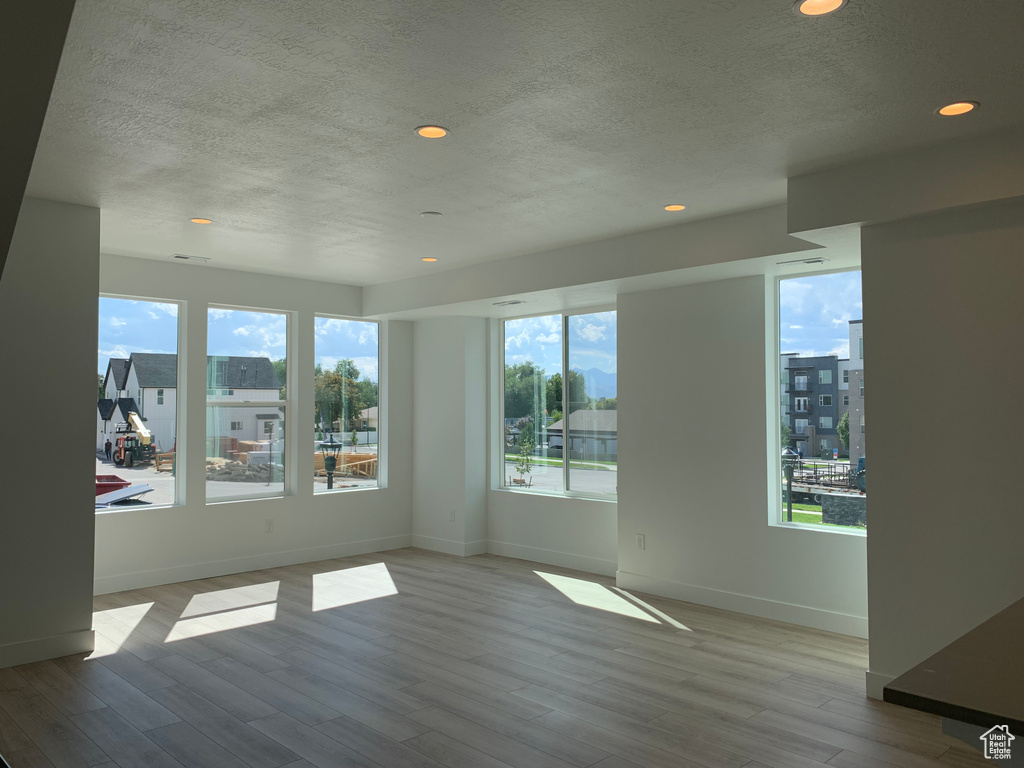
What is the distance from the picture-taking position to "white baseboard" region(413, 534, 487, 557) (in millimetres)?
7477

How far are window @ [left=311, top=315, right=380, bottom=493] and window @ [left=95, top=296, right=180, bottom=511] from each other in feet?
4.30

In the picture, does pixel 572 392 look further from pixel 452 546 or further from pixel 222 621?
pixel 222 621

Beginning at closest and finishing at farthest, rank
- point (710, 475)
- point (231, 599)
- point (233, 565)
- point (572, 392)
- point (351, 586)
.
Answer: point (710, 475) < point (231, 599) < point (351, 586) < point (233, 565) < point (572, 392)

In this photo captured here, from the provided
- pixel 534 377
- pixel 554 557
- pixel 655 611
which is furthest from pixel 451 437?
pixel 655 611

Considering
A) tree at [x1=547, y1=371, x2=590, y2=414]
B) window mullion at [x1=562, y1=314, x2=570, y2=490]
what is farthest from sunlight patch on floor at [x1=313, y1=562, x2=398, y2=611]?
tree at [x1=547, y1=371, x2=590, y2=414]

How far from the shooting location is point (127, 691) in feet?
12.6

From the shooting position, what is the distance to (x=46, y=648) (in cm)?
434

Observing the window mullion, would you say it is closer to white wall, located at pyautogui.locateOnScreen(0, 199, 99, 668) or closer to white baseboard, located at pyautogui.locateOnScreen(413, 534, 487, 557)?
white baseboard, located at pyautogui.locateOnScreen(413, 534, 487, 557)

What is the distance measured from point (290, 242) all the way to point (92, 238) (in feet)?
4.52

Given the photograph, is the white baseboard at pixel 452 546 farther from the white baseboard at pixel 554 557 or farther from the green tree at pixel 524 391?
the green tree at pixel 524 391

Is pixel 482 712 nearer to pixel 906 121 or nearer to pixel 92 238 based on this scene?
pixel 906 121

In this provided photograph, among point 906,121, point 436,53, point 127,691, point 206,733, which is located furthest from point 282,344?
point 906,121

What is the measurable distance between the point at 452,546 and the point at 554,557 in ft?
3.68

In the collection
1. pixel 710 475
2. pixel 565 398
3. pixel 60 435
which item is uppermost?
pixel 565 398
